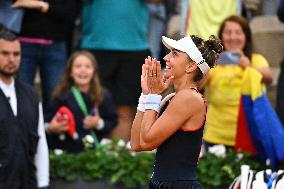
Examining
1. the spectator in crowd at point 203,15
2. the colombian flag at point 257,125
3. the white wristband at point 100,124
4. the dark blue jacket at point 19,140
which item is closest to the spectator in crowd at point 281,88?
the colombian flag at point 257,125

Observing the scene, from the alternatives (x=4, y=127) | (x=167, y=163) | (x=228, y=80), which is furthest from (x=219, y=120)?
(x=167, y=163)

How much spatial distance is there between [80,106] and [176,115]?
10.2 feet

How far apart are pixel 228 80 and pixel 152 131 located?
3061mm

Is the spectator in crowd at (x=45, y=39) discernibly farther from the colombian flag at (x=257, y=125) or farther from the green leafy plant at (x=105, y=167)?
the colombian flag at (x=257, y=125)

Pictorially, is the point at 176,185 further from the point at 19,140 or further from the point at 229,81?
the point at 229,81

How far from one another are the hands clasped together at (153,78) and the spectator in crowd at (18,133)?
207cm

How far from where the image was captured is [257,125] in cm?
793

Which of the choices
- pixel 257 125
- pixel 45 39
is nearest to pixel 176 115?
pixel 257 125

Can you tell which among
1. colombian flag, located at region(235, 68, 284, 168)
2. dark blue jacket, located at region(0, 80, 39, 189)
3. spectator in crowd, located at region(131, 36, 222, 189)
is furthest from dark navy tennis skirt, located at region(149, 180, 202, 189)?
colombian flag, located at region(235, 68, 284, 168)

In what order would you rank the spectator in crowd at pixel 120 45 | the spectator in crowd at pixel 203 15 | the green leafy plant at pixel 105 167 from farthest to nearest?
the spectator in crowd at pixel 203 15 → the spectator in crowd at pixel 120 45 → the green leafy plant at pixel 105 167

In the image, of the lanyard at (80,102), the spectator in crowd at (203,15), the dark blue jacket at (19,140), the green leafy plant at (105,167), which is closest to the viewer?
the dark blue jacket at (19,140)

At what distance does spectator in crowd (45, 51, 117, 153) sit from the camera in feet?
26.9

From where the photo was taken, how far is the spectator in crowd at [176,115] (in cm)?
530

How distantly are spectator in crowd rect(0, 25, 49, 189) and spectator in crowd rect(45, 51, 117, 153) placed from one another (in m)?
0.67
